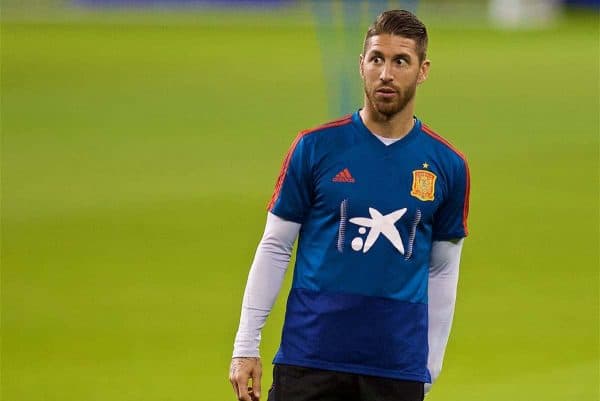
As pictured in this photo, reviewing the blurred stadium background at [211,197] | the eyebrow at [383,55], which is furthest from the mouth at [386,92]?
the blurred stadium background at [211,197]

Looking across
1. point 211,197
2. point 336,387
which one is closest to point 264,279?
point 336,387

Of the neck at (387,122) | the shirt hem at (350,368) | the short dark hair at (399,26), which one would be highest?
the short dark hair at (399,26)

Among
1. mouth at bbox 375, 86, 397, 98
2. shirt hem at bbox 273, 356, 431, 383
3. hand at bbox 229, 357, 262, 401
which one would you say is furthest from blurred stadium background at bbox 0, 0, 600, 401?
mouth at bbox 375, 86, 397, 98

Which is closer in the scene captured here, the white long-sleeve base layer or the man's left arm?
the white long-sleeve base layer

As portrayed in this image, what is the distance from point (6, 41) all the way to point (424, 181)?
2186 cm

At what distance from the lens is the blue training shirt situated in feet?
15.0

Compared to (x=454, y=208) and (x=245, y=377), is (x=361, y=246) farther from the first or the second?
(x=245, y=377)

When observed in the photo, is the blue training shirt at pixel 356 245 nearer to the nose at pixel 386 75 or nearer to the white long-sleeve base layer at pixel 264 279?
the white long-sleeve base layer at pixel 264 279

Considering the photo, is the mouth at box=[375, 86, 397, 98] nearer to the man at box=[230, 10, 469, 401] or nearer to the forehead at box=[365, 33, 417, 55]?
the man at box=[230, 10, 469, 401]

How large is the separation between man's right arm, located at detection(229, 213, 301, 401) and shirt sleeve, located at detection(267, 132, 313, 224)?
0.05m

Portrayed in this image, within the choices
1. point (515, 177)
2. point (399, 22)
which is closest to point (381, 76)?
point (399, 22)

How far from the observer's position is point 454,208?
15.7 ft

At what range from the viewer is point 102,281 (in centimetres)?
1028

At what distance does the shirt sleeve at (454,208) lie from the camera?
188 inches
